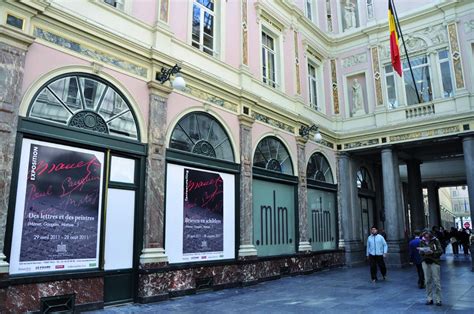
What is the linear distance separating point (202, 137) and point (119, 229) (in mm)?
3147

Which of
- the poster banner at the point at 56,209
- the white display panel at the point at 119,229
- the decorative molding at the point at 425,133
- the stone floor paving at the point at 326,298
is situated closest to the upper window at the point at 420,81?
the decorative molding at the point at 425,133

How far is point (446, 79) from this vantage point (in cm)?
1393

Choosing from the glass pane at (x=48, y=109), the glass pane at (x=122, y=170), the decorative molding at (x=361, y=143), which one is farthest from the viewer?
the decorative molding at (x=361, y=143)

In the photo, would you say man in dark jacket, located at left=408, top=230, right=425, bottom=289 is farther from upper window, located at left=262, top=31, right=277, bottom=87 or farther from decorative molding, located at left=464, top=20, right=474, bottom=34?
decorative molding, located at left=464, top=20, right=474, bottom=34

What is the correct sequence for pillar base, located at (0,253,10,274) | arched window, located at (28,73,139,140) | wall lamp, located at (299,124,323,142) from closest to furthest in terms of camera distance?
pillar base, located at (0,253,10,274), arched window, located at (28,73,139,140), wall lamp, located at (299,124,323,142)

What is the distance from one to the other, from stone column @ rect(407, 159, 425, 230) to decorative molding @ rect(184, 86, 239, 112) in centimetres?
1062

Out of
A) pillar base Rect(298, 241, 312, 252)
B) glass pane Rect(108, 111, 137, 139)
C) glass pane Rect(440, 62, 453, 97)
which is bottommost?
pillar base Rect(298, 241, 312, 252)

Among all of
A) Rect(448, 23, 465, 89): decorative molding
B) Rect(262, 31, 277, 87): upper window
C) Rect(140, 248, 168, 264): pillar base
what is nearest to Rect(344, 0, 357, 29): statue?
Rect(448, 23, 465, 89): decorative molding

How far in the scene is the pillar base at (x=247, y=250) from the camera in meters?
9.78

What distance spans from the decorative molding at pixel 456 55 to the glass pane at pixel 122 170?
1175 cm

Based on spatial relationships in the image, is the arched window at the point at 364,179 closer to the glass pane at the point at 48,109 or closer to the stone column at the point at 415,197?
the stone column at the point at 415,197

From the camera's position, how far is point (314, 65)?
15445 millimetres

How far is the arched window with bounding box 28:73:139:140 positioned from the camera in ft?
21.4

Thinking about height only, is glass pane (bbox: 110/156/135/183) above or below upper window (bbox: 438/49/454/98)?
below
